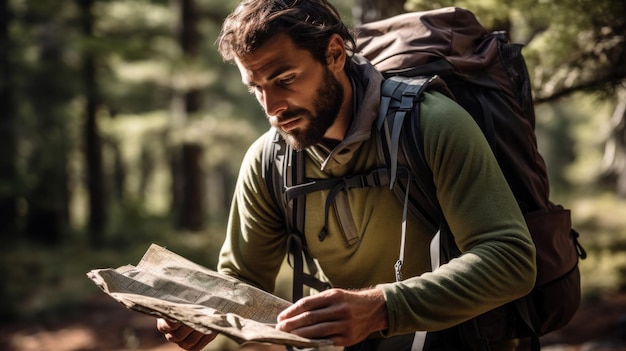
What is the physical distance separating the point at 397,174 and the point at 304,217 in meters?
0.48

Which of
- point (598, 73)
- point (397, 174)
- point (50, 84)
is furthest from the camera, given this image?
point (50, 84)

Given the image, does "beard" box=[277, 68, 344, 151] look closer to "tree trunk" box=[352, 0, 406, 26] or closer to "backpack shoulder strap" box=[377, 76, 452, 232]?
"backpack shoulder strap" box=[377, 76, 452, 232]

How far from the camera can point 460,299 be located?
1973mm

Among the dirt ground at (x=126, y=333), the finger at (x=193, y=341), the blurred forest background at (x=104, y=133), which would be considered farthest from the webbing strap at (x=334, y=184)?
the blurred forest background at (x=104, y=133)

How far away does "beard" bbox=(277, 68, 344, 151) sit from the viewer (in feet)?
7.95

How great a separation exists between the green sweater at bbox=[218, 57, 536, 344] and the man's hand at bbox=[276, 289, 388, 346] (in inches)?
3.2

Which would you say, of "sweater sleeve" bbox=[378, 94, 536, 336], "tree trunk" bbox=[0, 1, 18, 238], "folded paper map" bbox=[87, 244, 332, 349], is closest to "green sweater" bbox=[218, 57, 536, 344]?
"sweater sleeve" bbox=[378, 94, 536, 336]

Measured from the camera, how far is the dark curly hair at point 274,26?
2.31 meters

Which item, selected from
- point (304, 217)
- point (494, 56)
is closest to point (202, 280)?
point (304, 217)

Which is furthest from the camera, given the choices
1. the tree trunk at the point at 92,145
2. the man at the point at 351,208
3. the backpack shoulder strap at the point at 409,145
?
the tree trunk at the point at 92,145

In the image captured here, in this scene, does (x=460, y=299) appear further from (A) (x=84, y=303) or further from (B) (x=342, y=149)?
(A) (x=84, y=303)

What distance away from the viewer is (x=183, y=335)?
2361 millimetres

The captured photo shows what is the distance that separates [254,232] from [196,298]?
57cm

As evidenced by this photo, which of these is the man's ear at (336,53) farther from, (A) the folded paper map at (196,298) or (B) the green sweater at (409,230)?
(A) the folded paper map at (196,298)
